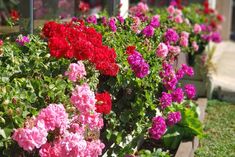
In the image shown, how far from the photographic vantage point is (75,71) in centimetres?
319

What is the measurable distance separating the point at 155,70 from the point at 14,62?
1437 mm

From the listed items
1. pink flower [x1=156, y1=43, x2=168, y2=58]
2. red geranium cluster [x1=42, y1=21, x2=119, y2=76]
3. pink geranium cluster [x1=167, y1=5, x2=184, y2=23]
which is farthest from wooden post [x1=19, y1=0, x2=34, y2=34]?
pink geranium cluster [x1=167, y1=5, x2=184, y2=23]

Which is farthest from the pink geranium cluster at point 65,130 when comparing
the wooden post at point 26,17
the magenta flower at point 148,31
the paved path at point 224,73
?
the paved path at point 224,73

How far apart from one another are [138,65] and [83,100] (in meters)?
0.95

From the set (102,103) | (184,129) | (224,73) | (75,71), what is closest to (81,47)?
(75,71)

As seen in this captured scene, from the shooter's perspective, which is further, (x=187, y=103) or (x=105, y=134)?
(x=187, y=103)

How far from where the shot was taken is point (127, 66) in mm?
3920

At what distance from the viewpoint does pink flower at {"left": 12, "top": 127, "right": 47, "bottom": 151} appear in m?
2.59

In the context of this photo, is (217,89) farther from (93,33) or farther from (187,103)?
(93,33)

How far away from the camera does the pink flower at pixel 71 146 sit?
109 inches

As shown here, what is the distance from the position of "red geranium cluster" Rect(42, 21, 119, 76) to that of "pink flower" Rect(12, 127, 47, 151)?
739 millimetres

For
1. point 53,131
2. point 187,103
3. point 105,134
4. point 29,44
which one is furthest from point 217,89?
point 53,131

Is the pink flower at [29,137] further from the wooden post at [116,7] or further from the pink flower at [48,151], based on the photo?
the wooden post at [116,7]

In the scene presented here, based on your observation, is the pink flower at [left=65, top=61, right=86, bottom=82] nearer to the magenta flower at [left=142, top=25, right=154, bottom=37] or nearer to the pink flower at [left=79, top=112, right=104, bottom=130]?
the pink flower at [left=79, top=112, right=104, bottom=130]
